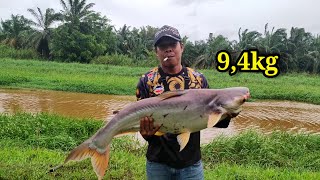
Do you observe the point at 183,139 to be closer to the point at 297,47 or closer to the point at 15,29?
the point at 297,47

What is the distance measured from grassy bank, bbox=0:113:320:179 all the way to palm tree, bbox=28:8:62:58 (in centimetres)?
3048

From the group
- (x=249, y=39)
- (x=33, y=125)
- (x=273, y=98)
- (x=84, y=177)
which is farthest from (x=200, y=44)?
(x=84, y=177)

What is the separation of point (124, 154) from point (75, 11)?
104ft

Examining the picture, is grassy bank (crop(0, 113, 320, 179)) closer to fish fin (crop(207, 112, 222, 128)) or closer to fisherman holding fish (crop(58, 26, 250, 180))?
fisherman holding fish (crop(58, 26, 250, 180))

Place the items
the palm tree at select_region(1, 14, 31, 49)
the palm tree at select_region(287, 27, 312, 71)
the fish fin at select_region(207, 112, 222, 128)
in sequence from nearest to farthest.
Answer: the fish fin at select_region(207, 112, 222, 128) → the palm tree at select_region(287, 27, 312, 71) → the palm tree at select_region(1, 14, 31, 49)

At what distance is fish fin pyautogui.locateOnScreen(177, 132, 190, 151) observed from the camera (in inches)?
87.0

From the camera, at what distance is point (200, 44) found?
128 feet

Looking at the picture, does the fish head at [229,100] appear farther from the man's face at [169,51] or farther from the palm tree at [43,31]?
the palm tree at [43,31]

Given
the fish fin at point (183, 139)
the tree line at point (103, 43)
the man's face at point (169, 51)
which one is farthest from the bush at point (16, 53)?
the fish fin at point (183, 139)

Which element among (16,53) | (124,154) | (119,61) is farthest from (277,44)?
(124,154)

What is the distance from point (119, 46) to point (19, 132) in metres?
35.7

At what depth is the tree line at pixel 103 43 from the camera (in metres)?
34.8

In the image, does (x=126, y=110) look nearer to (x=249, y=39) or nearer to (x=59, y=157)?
(x=59, y=157)

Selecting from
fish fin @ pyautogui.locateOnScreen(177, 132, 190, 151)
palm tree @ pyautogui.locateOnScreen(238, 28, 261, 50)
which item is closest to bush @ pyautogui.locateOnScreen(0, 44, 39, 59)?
palm tree @ pyautogui.locateOnScreen(238, 28, 261, 50)
